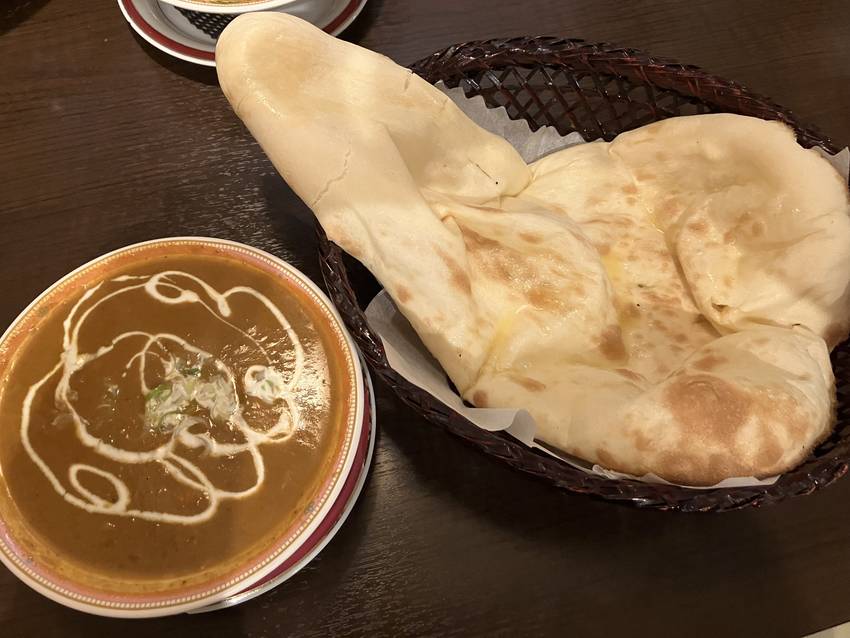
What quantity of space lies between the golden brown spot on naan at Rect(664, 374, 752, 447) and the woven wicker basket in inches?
3.4

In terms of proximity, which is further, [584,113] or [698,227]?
[584,113]

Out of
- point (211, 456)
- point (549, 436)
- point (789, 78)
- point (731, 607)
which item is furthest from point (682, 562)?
point (789, 78)

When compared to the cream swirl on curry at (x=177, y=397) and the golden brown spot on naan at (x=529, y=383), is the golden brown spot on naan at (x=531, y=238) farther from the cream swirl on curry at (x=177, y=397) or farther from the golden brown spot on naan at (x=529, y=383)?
the cream swirl on curry at (x=177, y=397)

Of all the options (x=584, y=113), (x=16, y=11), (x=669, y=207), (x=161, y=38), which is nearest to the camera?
(x=669, y=207)

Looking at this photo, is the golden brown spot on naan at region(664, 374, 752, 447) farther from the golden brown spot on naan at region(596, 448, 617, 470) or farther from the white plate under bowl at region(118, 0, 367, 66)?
the white plate under bowl at region(118, 0, 367, 66)

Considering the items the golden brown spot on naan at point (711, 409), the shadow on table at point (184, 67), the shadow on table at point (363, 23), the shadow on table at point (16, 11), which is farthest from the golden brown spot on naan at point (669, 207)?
the shadow on table at point (16, 11)

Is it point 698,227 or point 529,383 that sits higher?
point 698,227

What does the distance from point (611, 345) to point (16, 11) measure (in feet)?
6.28

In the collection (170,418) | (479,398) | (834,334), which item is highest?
(834,334)

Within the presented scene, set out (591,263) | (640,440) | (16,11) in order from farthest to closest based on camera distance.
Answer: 1. (16,11)
2. (591,263)
3. (640,440)

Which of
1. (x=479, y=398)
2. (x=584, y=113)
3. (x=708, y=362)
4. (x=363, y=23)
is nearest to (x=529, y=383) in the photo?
(x=479, y=398)

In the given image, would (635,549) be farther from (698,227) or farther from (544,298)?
(698,227)

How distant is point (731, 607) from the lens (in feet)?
3.34

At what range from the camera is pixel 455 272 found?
107 centimetres
